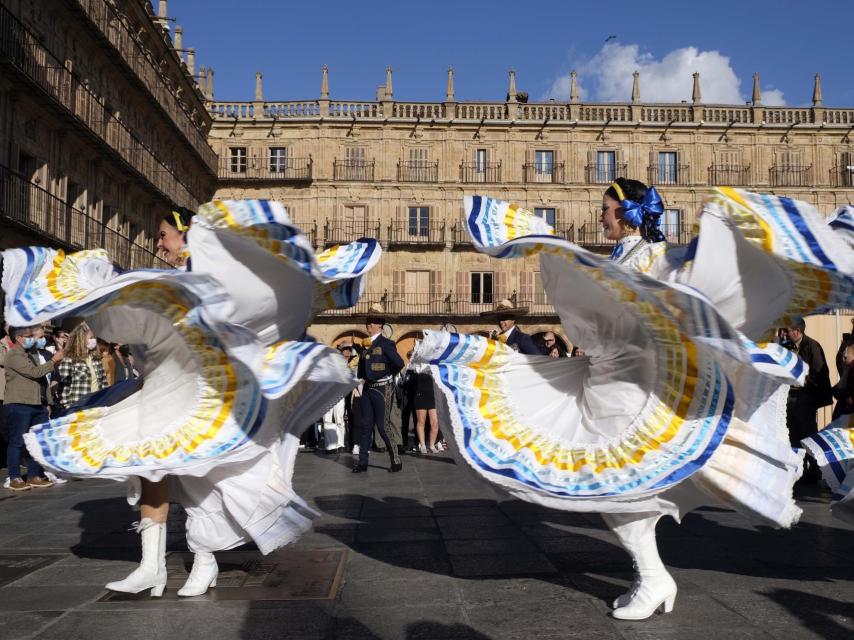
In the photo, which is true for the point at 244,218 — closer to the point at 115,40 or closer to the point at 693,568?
the point at 693,568

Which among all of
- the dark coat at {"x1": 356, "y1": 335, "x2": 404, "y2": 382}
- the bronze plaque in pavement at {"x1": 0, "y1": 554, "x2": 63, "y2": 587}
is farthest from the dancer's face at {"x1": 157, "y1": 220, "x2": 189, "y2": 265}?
the dark coat at {"x1": 356, "y1": 335, "x2": 404, "y2": 382}

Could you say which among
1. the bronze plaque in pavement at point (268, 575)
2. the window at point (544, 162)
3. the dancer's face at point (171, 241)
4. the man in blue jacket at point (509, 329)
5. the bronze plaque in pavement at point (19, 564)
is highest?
the window at point (544, 162)

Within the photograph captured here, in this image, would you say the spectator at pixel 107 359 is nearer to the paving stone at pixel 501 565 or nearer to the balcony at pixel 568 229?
the paving stone at pixel 501 565

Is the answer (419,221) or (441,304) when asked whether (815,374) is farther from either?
(419,221)

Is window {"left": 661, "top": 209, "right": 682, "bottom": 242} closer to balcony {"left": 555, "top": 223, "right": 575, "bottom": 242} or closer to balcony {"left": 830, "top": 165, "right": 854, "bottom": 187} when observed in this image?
balcony {"left": 555, "top": 223, "right": 575, "bottom": 242}

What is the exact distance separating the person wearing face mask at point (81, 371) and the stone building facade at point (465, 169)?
28643mm

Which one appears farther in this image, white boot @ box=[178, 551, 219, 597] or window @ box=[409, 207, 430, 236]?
window @ box=[409, 207, 430, 236]

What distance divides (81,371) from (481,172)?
31.9m

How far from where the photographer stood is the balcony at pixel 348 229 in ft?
131

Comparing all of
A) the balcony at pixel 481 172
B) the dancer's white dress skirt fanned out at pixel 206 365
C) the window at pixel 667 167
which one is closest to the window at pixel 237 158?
the balcony at pixel 481 172

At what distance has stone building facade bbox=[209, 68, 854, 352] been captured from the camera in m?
40.1

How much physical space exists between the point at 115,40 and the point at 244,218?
24323 mm

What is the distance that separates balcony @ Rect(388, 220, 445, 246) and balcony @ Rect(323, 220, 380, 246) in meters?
0.75

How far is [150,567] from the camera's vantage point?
4152mm
